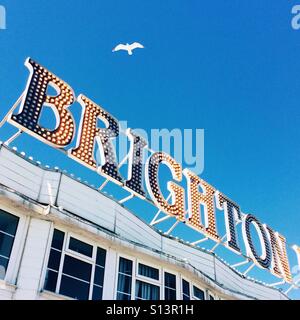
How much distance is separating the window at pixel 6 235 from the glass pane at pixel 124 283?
379 centimetres

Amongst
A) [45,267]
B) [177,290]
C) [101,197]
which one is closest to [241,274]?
[177,290]

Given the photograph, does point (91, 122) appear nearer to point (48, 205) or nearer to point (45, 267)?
point (48, 205)

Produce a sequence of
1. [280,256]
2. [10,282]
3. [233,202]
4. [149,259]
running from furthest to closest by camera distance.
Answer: [280,256] → [233,202] → [149,259] → [10,282]

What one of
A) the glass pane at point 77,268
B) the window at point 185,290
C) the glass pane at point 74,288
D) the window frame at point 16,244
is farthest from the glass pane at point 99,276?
the window at point 185,290

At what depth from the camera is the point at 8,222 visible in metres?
11.2

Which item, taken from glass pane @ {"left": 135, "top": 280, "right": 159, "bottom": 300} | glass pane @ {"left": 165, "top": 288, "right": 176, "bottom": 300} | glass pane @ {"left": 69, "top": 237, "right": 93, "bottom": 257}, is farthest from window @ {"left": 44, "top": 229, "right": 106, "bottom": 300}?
glass pane @ {"left": 165, "top": 288, "right": 176, "bottom": 300}

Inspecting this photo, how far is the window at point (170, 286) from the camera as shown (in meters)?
14.0

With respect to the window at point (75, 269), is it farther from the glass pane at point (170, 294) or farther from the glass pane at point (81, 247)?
the glass pane at point (170, 294)

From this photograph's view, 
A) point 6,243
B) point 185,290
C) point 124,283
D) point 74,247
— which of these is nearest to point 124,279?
point 124,283

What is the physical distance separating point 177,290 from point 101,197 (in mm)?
4240

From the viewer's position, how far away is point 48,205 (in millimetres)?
11547

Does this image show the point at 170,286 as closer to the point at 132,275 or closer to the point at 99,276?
the point at 132,275

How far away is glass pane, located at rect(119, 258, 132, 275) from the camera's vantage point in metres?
13.2

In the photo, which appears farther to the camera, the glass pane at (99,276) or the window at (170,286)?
the window at (170,286)
